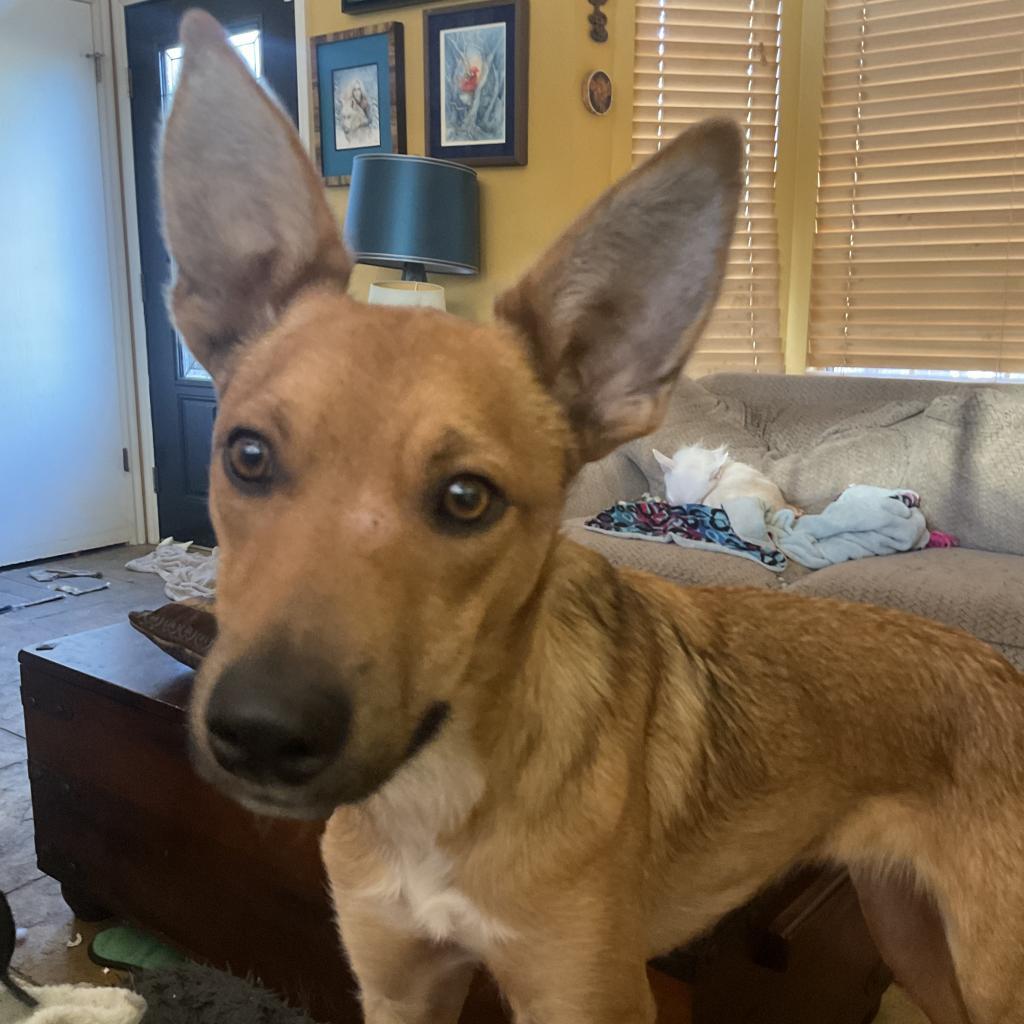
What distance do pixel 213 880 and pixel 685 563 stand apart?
1.69m

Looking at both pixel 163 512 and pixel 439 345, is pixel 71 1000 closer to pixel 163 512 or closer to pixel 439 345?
pixel 439 345

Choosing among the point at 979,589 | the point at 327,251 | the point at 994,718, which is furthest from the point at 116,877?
the point at 979,589

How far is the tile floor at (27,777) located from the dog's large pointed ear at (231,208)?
41.4 inches

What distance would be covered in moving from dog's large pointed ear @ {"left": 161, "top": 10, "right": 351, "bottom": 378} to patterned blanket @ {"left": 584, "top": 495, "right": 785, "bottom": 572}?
7.18 feet

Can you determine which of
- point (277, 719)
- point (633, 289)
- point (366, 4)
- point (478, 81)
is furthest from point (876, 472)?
point (366, 4)

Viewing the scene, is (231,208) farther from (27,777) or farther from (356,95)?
(356,95)

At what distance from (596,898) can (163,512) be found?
5413mm

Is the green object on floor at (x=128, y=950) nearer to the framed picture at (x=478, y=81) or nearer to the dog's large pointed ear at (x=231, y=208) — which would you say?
the dog's large pointed ear at (x=231, y=208)

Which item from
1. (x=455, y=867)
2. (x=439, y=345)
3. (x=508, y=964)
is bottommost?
(x=508, y=964)

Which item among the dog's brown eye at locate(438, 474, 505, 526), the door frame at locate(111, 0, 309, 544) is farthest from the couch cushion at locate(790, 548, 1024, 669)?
the door frame at locate(111, 0, 309, 544)

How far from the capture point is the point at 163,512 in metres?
6.05

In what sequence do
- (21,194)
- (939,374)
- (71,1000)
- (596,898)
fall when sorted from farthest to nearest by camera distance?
(21,194) → (939,374) → (596,898) → (71,1000)

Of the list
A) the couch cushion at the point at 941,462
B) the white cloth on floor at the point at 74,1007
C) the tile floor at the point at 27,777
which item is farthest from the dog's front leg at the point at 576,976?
the couch cushion at the point at 941,462

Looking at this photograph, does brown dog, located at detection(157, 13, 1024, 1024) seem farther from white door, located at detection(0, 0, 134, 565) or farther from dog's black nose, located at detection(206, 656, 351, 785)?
white door, located at detection(0, 0, 134, 565)
